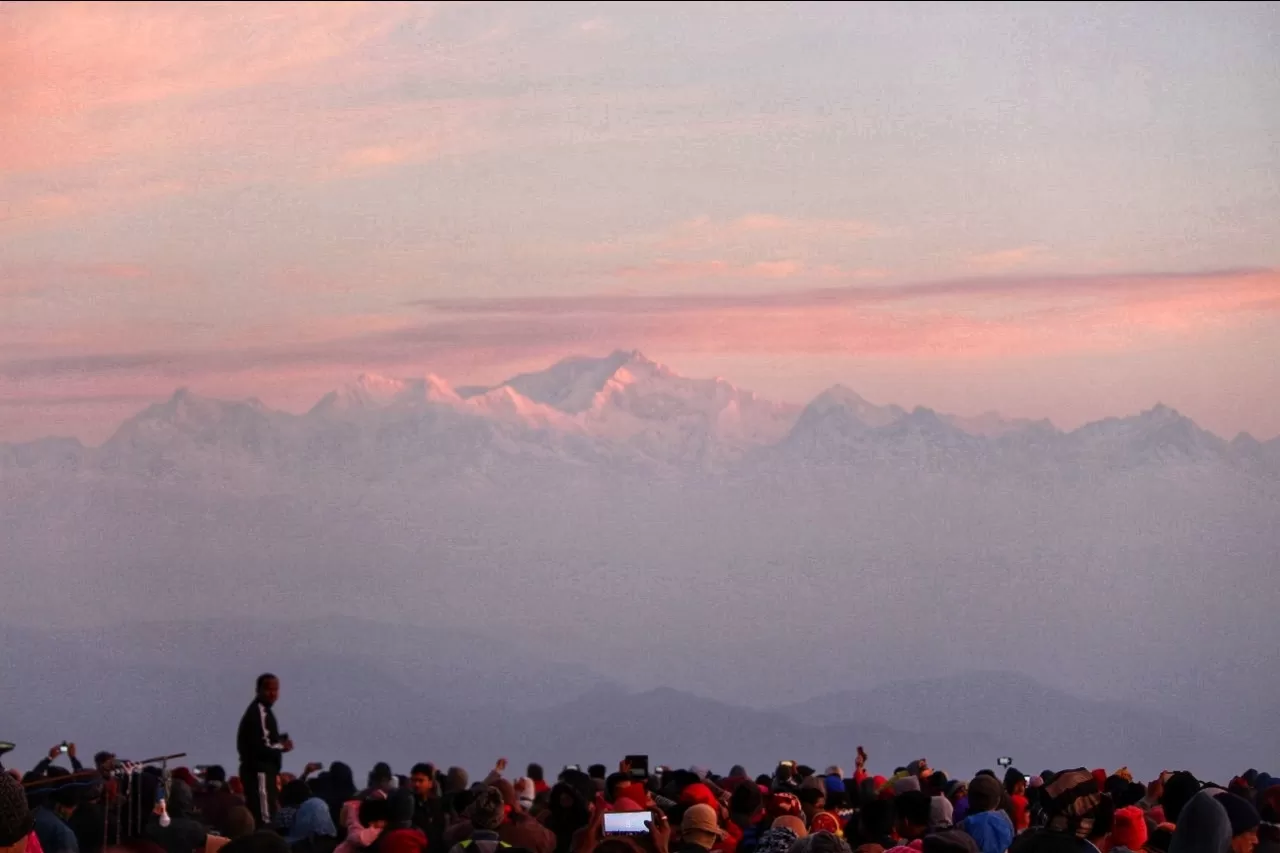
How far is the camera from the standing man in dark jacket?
33.5 feet

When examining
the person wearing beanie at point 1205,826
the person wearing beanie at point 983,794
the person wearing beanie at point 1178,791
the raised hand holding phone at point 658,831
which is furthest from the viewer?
the person wearing beanie at point 1178,791

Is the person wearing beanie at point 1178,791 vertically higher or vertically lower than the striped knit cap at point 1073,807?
lower

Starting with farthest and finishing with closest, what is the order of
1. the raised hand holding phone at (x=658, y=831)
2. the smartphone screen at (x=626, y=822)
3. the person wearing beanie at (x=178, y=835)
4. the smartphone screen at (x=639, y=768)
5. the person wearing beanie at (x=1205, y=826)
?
the smartphone screen at (x=639, y=768), the person wearing beanie at (x=178, y=835), the raised hand holding phone at (x=658, y=831), the smartphone screen at (x=626, y=822), the person wearing beanie at (x=1205, y=826)

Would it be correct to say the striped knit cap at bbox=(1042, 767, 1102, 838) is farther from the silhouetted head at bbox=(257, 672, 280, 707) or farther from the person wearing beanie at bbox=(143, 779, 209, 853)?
the silhouetted head at bbox=(257, 672, 280, 707)

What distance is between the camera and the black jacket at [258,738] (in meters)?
10.2

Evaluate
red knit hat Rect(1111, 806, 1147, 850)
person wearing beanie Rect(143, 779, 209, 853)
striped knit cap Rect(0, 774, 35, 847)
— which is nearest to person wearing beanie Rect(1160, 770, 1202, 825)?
red knit hat Rect(1111, 806, 1147, 850)

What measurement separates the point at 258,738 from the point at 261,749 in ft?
0.26

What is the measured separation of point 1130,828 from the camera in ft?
20.1

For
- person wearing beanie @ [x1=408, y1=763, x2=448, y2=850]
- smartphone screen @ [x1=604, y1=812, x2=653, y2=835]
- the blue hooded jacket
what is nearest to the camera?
smartphone screen @ [x1=604, y1=812, x2=653, y2=835]

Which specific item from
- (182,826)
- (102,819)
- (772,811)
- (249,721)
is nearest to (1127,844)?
(772,811)

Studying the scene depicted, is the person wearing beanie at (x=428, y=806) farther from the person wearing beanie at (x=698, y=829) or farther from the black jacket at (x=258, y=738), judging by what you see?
the person wearing beanie at (x=698, y=829)

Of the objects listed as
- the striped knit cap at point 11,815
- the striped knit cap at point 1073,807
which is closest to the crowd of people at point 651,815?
A: the striped knit cap at point 1073,807

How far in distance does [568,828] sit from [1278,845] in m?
3.19

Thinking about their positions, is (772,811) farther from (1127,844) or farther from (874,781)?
(874,781)
